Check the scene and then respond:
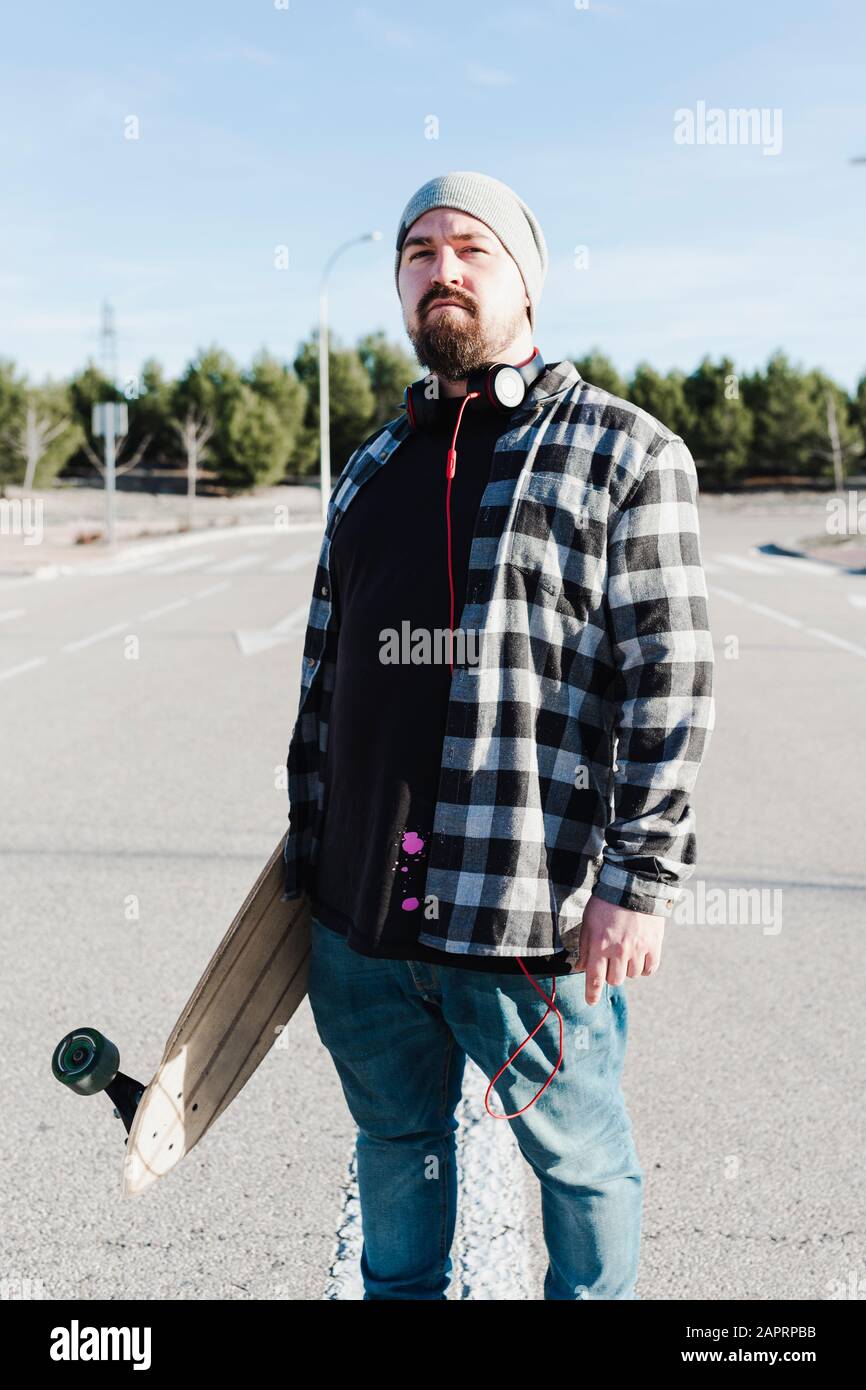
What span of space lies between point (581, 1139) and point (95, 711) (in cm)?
724

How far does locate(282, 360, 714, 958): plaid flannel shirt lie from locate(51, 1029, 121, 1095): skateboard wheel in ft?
1.84

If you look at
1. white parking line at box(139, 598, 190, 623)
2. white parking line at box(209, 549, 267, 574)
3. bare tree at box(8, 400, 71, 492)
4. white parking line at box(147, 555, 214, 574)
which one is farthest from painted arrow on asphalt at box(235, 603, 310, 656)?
bare tree at box(8, 400, 71, 492)

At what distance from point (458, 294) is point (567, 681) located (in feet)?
2.03

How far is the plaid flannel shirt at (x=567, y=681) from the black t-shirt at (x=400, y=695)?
4cm

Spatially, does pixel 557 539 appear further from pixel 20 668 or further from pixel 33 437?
Result: pixel 33 437

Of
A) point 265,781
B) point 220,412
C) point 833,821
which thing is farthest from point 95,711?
point 220,412

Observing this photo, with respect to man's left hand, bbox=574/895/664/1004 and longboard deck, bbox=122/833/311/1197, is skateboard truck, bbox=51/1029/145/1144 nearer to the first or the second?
longboard deck, bbox=122/833/311/1197

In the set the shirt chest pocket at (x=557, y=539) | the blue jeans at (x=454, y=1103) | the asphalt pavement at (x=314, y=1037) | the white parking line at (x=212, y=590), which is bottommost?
the asphalt pavement at (x=314, y=1037)

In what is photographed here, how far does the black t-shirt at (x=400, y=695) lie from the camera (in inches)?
74.4

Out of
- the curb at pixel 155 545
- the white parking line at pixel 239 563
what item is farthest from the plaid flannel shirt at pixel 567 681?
the white parking line at pixel 239 563

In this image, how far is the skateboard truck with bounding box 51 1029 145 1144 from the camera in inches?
78.2

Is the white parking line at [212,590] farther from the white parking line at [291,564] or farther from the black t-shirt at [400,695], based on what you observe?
the black t-shirt at [400,695]
